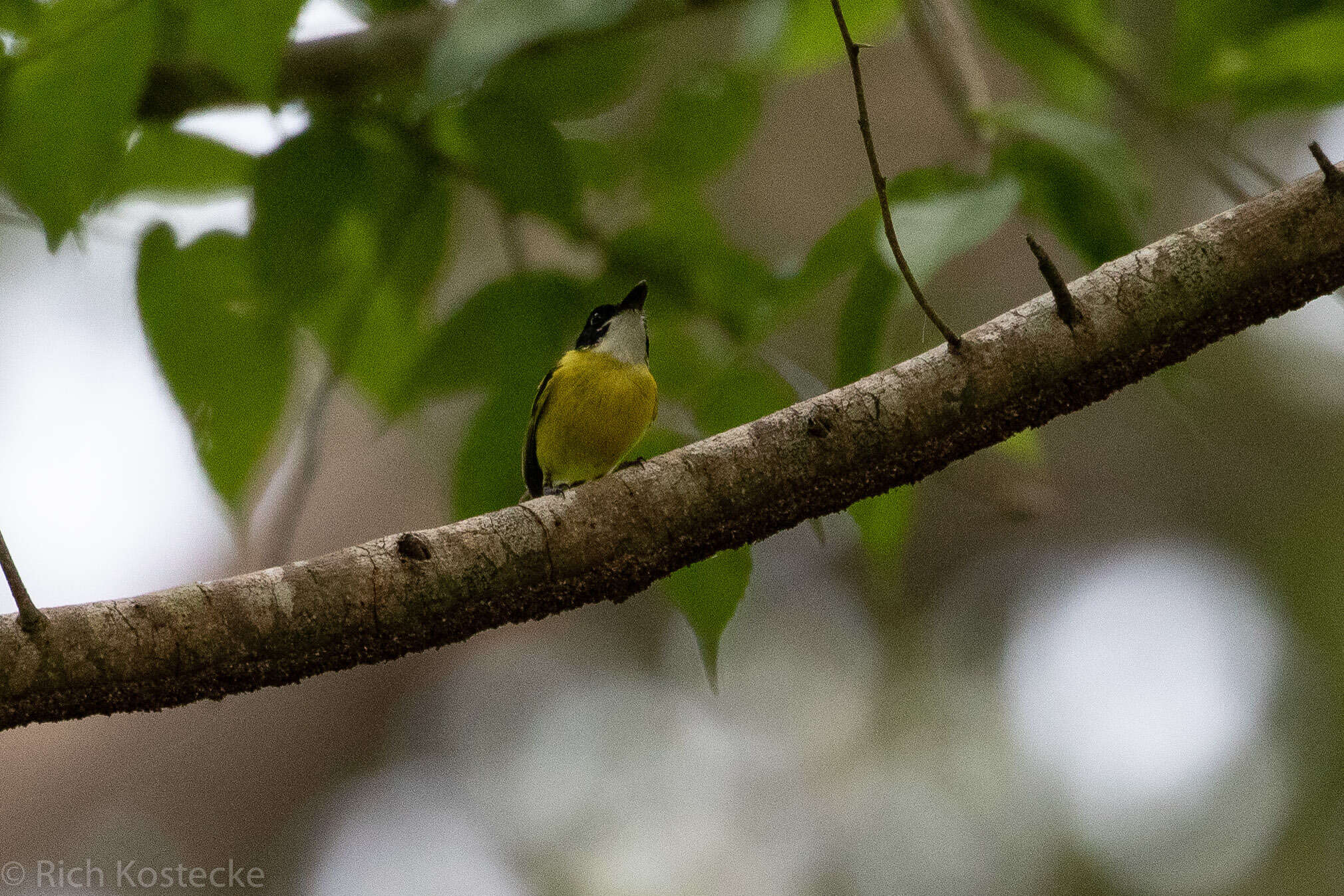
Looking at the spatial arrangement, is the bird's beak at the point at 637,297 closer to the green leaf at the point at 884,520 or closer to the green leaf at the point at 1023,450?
the green leaf at the point at 884,520

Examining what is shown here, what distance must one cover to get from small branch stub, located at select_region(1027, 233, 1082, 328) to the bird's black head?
3.36 ft

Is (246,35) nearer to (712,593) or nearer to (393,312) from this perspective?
(393,312)

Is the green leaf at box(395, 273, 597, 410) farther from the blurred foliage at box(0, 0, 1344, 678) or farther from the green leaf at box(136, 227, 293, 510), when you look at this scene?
the green leaf at box(136, 227, 293, 510)

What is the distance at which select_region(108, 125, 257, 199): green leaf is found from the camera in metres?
2.63

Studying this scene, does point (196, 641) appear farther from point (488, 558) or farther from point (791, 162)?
point (791, 162)

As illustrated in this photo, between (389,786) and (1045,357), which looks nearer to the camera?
(1045,357)

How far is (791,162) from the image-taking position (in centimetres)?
717

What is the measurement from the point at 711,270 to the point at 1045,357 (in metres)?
0.98

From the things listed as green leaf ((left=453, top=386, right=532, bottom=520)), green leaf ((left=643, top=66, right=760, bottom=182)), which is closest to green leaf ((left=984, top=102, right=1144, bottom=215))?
green leaf ((left=643, top=66, right=760, bottom=182))

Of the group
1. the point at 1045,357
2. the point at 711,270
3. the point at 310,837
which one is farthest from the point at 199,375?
the point at 310,837

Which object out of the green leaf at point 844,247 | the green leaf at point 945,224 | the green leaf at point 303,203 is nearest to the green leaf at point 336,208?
the green leaf at point 303,203

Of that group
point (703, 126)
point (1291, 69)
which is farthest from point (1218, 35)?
point (703, 126)

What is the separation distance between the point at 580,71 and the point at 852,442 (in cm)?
128

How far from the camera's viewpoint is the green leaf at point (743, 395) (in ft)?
7.47
